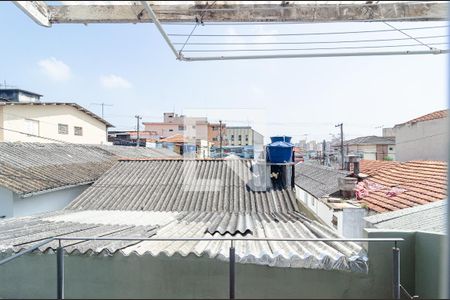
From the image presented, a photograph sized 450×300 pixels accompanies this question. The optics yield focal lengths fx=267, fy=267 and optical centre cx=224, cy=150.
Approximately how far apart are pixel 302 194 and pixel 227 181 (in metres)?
3.21

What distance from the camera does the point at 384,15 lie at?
7.32ft

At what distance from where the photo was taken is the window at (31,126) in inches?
663

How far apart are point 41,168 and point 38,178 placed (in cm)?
116

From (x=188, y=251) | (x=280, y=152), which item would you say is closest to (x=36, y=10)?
(x=188, y=251)

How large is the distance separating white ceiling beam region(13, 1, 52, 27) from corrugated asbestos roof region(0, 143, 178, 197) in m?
5.67

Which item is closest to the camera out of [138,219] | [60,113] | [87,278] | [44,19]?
[44,19]

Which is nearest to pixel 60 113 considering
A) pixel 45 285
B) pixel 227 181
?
pixel 227 181

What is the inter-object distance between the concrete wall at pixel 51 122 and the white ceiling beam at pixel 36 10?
1724 centimetres

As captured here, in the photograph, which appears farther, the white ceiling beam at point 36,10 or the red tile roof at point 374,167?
the red tile roof at point 374,167

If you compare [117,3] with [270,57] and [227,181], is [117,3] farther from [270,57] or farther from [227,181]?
[227,181]

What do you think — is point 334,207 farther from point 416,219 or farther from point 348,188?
point 416,219

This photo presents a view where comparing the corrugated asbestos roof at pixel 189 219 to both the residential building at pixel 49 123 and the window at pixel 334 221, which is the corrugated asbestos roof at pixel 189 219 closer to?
the window at pixel 334 221

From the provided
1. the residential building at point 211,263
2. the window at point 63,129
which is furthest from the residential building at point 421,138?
the window at point 63,129

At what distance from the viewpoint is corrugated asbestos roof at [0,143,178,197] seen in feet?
22.3
